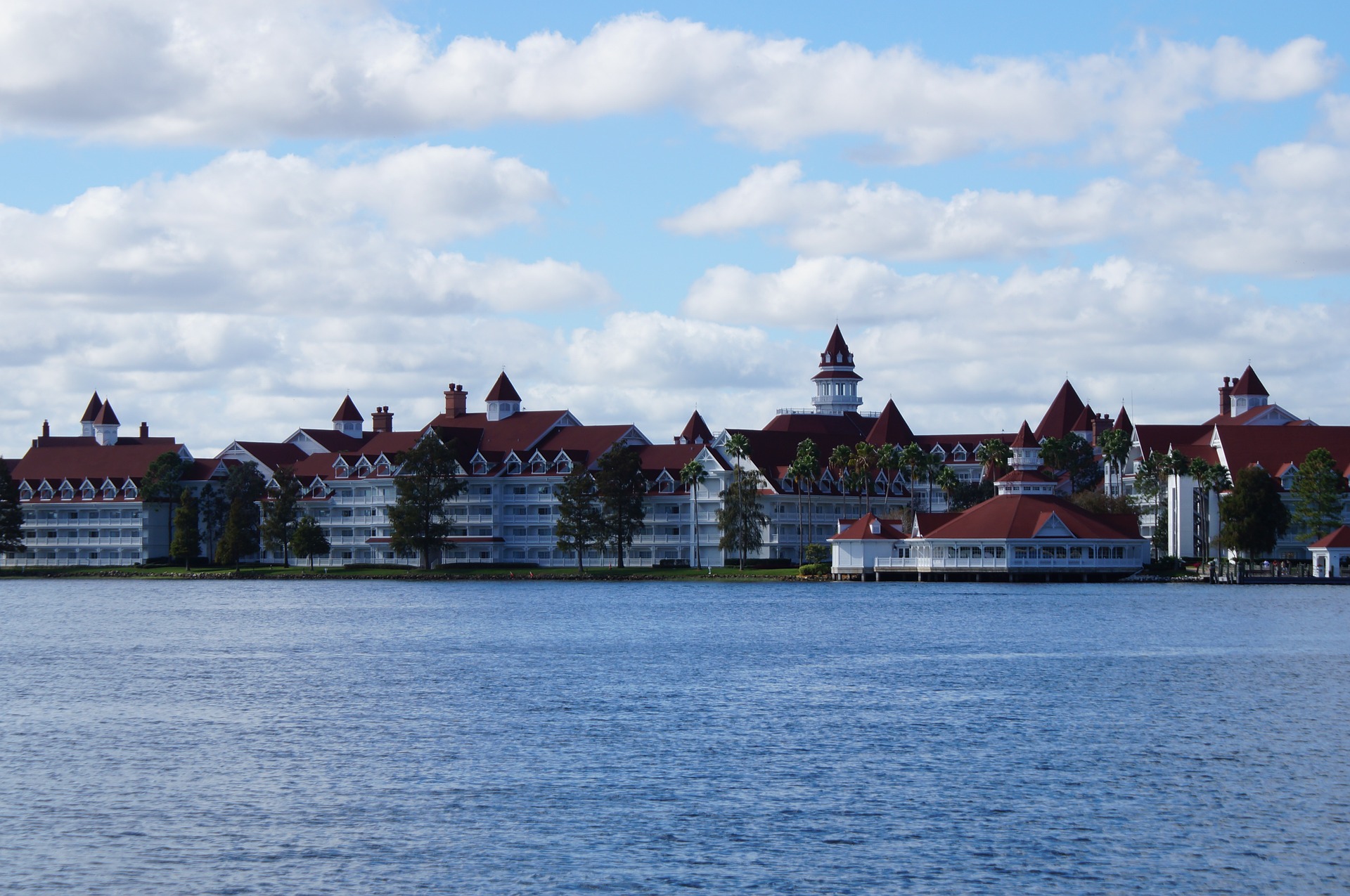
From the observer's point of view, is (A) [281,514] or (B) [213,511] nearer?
(A) [281,514]

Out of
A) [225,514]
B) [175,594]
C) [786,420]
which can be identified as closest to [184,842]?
[175,594]

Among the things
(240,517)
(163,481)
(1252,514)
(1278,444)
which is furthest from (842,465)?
(163,481)

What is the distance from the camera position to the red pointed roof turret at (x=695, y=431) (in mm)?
167000

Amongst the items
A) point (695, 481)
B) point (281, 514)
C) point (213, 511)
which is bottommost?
point (281, 514)

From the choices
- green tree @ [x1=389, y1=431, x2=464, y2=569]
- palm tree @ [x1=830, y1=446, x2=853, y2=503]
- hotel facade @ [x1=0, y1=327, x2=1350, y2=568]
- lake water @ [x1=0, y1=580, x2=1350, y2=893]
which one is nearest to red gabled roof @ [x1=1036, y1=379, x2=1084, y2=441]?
hotel facade @ [x1=0, y1=327, x2=1350, y2=568]

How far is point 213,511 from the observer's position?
166 m

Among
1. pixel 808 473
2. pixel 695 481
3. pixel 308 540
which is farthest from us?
pixel 308 540

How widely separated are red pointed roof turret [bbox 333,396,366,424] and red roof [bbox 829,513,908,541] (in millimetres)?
79128

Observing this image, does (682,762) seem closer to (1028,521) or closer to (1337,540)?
(1028,521)

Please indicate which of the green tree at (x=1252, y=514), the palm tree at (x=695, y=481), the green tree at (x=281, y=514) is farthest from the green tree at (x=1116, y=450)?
the green tree at (x=281, y=514)

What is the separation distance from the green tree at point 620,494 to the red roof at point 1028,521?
2586 cm

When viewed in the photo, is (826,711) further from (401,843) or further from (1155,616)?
(1155,616)

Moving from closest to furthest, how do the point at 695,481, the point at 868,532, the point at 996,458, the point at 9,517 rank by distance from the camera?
1. the point at 868,532
2. the point at 695,481
3. the point at 996,458
4. the point at 9,517

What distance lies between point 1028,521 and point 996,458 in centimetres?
1921
